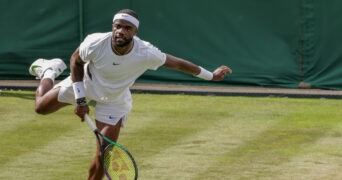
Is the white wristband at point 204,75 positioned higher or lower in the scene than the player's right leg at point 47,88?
higher

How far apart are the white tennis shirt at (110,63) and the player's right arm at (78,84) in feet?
0.31

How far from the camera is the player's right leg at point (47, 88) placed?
11.0m

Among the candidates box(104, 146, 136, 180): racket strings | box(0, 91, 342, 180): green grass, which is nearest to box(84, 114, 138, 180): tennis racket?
box(104, 146, 136, 180): racket strings

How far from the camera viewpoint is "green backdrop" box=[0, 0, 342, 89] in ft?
56.2

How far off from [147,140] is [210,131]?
964mm

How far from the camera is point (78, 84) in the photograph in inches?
402

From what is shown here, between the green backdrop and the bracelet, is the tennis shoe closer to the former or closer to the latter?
the bracelet

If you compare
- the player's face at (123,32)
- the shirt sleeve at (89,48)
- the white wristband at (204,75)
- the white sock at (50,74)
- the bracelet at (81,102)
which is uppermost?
the player's face at (123,32)

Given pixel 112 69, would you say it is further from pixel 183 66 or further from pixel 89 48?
pixel 183 66

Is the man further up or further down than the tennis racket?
further up

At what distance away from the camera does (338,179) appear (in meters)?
11.3

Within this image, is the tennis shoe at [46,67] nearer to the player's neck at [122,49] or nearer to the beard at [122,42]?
the player's neck at [122,49]

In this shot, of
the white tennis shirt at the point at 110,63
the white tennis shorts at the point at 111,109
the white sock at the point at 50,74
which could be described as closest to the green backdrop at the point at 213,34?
the white sock at the point at 50,74

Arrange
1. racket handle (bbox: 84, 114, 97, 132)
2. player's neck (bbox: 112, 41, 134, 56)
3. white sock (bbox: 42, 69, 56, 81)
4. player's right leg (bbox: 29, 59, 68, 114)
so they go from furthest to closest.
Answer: white sock (bbox: 42, 69, 56, 81)
player's right leg (bbox: 29, 59, 68, 114)
player's neck (bbox: 112, 41, 134, 56)
racket handle (bbox: 84, 114, 97, 132)
